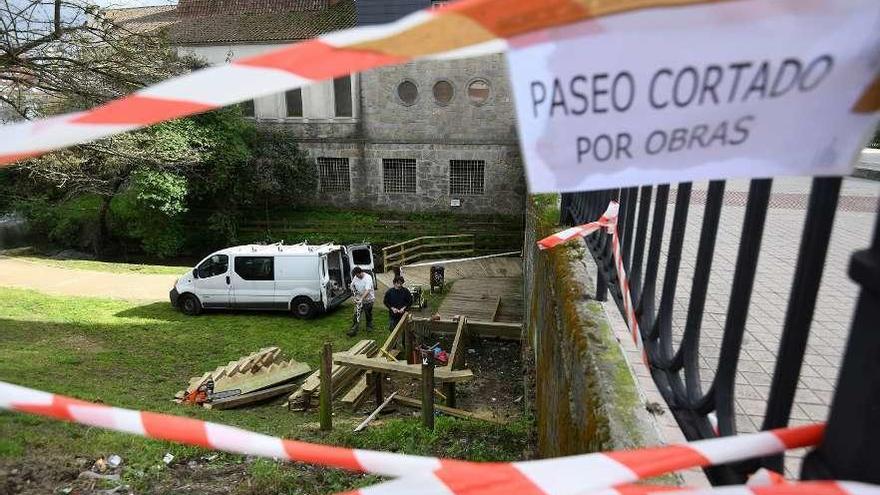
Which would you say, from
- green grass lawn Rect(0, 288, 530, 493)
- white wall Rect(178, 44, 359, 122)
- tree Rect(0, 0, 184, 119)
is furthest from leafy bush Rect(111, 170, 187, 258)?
tree Rect(0, 0, 184, 119)

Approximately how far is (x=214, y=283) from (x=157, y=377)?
14.4 feet

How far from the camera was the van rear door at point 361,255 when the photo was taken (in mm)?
15145

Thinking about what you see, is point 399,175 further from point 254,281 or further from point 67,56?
point 67,56

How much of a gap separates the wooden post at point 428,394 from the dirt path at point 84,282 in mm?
9875

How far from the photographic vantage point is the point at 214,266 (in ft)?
44.2

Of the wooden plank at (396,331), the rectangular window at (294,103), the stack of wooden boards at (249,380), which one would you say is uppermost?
the rectangular window at (294,103)

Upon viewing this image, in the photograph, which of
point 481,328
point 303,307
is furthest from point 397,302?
point 303,307

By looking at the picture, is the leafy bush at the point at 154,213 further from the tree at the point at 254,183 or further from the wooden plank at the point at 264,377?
the wooden plank at the point at 264,377

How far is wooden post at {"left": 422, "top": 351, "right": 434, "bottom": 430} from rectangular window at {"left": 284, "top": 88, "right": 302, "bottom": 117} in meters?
18.6

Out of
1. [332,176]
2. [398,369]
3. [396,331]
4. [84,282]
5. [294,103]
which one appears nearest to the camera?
[398,369]

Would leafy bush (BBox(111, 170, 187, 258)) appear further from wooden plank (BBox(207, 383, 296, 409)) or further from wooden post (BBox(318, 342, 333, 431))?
wooden post (BBox(318, 342, 333, 431))

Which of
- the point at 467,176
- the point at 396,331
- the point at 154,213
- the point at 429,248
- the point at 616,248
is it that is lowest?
the point at 396,331

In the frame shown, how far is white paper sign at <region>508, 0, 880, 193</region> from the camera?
1.02 m

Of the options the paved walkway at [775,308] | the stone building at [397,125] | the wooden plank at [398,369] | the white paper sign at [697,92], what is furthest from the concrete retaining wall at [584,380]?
the stone building at [397,125]
